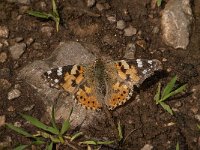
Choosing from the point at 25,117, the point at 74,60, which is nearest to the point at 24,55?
the point at 74,60

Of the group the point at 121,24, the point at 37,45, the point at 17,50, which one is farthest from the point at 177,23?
the point at 17,50

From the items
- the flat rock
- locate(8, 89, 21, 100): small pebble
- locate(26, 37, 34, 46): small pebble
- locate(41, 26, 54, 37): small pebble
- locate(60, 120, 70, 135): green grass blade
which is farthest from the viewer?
locate(41, 26, 54, 37): small pebble

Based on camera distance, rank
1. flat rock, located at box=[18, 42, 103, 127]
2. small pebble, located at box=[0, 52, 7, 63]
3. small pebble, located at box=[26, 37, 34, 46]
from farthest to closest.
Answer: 1. small pebble, located at box=[26, 37, 34, 46]
2. small pebble, located at box=[0, 52, 7, 63]
3. flat rock, located at box=[18, 42, 103, 127]

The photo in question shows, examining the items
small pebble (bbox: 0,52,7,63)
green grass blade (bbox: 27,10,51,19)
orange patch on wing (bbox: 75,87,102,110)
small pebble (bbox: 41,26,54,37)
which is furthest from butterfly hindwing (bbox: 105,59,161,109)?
small pebble (bbox: 0,52,7,63)

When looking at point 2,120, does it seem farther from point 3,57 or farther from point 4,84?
point 3,57

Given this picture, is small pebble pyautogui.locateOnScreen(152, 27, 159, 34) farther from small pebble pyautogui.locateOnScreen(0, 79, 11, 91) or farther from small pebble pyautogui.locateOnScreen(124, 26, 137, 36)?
small pebble pyautogui.locateOnScreen(0, 79, 11, 91)

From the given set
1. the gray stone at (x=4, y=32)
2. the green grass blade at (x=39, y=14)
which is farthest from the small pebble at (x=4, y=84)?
the green grass blade at (x=39, y=14)

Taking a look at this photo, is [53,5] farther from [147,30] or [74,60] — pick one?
[147,30]
